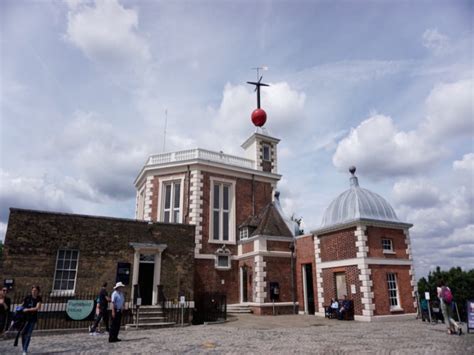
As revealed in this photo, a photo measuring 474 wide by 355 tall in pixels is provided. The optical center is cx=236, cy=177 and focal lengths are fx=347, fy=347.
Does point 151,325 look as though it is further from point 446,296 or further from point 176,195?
point 446,296

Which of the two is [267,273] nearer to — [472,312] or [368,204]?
[368,204]

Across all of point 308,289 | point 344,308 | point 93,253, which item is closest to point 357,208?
point 344,308

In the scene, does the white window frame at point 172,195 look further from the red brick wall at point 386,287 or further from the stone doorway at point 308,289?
the red brick wall at point 386,287

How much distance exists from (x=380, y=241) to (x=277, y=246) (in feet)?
21.2

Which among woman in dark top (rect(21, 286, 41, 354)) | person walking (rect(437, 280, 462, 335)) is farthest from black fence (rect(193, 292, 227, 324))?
person walking (rect(437, 280, 462, 335))

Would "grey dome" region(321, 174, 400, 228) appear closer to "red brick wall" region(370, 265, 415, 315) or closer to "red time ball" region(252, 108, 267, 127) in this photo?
"red brick wall" region(370, 265, 415, 315)

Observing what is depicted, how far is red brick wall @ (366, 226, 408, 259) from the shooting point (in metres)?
18.2

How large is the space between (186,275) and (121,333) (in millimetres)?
5017

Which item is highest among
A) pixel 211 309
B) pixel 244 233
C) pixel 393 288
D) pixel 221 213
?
pixel 221 213

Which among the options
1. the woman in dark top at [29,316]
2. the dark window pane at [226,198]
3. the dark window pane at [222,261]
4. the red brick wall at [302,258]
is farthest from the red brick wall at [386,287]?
the woman in dark top at [29,316]

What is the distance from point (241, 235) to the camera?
24484mm

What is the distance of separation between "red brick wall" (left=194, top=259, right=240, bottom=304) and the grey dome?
729cm

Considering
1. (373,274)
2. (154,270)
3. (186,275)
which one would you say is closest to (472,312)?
(373,274)

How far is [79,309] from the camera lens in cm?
1516
